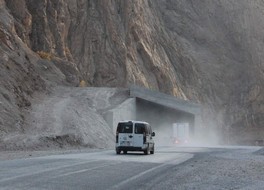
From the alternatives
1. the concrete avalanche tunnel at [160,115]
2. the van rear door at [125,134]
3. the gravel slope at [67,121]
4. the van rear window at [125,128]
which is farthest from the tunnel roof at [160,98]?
the van rear door at [125,134]

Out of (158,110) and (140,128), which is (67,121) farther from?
(158,110)

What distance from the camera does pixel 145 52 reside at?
8081 cm

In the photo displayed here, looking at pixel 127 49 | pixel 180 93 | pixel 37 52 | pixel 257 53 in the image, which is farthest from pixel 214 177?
pixel 257 53

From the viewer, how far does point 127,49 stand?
76750 millimetres

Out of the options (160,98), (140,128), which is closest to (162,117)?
(160,98)

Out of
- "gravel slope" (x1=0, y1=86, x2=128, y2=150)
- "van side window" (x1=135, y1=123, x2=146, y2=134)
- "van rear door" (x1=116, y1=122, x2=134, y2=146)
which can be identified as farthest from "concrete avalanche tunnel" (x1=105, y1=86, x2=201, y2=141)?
"van side window" (x1=135, y1=123, x2=146, y2=134)

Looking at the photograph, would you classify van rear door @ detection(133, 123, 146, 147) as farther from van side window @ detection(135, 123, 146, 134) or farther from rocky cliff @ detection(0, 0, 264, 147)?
rocky cliff @ detection(0, 0, 264, 147)

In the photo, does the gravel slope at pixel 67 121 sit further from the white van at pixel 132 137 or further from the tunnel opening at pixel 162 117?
the white van at pixel 132 137

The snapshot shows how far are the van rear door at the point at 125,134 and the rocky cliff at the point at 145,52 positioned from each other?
9820 mm

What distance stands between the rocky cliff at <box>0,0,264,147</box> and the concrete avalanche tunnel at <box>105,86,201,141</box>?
8566mm

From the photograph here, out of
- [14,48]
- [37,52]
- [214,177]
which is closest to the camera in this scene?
[214,177]

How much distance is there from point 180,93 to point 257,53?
24.8 meters

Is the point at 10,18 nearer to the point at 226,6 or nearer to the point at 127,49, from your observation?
the point at 127,49

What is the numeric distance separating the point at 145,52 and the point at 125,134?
52337 mm
